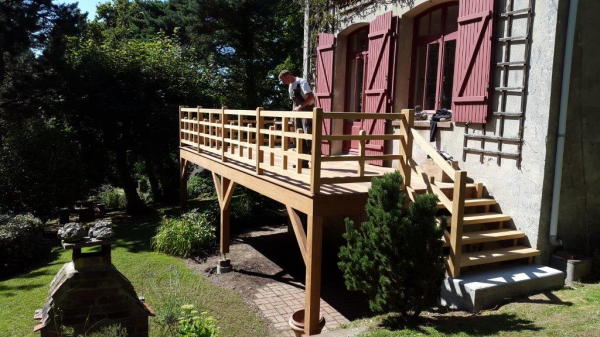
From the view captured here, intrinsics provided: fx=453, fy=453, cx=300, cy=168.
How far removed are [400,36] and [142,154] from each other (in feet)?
30.7

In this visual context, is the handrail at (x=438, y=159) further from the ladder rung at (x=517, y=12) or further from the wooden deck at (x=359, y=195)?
the ladder rung at (x=517, y=12)

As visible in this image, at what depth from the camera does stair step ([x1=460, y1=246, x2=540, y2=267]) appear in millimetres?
5261

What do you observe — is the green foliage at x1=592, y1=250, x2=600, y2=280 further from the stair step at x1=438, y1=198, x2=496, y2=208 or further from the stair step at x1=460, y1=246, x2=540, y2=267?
the stair step at x1=438, y1=198, x2=496, y2=208

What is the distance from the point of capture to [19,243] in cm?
946

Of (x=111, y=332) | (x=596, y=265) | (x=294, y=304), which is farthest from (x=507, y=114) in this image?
(x=111, y=332)

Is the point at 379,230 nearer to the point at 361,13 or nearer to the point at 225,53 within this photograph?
the point at 361,13

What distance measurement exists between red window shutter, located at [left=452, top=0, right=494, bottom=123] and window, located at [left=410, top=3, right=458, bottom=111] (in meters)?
0.63

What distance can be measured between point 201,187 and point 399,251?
15472 mm

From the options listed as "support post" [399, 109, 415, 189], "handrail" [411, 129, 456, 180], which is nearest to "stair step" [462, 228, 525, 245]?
"handrail" [411, 129, 456, 180]

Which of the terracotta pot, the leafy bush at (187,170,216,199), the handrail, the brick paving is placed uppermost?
the handrail

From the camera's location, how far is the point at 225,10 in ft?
66.8

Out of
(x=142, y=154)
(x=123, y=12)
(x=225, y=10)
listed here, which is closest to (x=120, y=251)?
(x=142, y=154)

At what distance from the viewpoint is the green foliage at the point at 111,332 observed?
153 inches

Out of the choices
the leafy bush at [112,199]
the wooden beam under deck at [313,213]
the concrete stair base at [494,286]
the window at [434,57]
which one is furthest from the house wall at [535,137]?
the leafy bush at [112,199]
